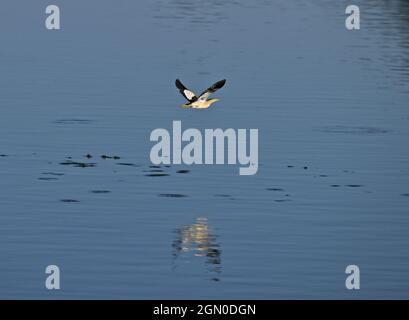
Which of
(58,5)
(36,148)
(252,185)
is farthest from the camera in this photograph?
(58,5)

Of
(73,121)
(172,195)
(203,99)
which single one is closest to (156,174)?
(203,99)

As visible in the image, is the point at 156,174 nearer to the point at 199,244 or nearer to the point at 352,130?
the point at 199,244

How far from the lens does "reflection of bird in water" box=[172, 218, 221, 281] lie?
2408 centimetres

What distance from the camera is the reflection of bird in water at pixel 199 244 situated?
24.1 metres

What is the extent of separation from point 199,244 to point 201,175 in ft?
19.8

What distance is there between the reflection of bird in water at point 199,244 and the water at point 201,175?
49 millimetres

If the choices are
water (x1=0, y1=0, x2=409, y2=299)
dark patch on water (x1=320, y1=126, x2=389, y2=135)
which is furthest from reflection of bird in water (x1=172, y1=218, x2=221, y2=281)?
dark patch on water (x1=320, y1=126, x2=389, y2=135)

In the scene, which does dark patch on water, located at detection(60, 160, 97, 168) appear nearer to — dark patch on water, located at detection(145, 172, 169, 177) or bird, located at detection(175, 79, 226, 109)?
dark patch on water, located at detection(145, 172, 169, 177)

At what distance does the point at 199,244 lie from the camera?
985 inches

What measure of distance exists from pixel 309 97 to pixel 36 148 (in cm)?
1156

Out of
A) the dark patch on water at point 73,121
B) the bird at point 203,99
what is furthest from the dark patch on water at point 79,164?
the dark patch on water at point 73,121
